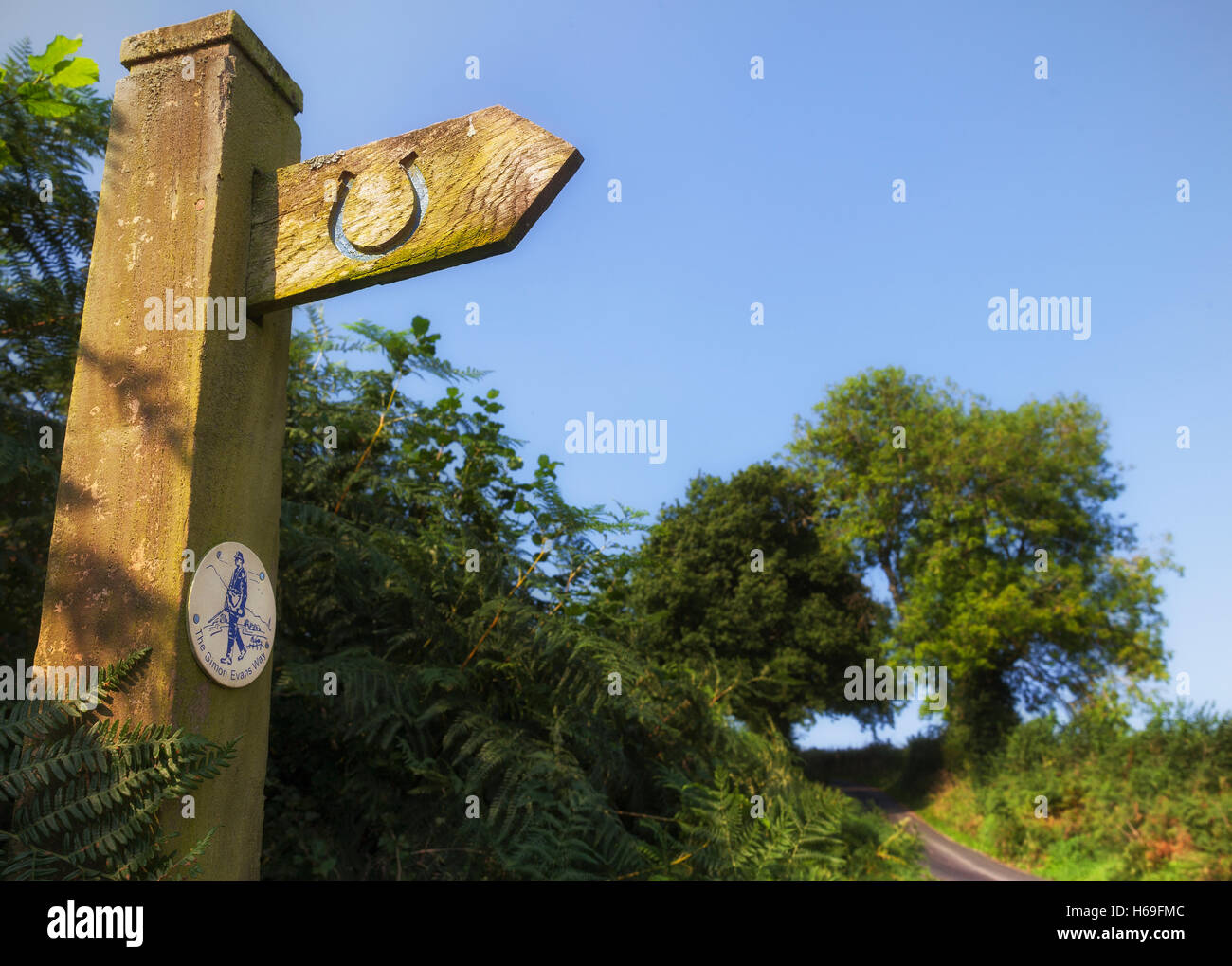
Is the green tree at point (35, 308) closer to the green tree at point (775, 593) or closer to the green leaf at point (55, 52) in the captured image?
the green leaf at point (55, 52)

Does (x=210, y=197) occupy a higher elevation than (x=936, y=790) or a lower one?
higher

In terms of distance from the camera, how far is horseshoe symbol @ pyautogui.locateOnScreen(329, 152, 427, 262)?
186cm

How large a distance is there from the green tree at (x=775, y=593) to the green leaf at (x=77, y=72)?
70.1 ft

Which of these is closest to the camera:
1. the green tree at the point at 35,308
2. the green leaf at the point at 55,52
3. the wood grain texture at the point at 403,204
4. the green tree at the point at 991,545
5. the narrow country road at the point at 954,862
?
the wood grain texture at the point at 403,204

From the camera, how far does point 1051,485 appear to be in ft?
77.0

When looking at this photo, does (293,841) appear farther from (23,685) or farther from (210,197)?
(210,197)

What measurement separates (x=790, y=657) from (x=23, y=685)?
76.7 feet

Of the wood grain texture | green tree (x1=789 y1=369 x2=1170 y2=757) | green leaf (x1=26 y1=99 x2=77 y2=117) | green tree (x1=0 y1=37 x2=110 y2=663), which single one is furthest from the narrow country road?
green leaf (x1=26 y1=99 x2=77 y2=117)

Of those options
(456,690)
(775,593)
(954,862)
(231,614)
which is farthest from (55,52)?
(775,593)

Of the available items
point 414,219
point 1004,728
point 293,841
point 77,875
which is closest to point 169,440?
point 414,219

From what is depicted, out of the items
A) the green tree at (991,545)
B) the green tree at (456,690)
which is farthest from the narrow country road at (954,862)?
the green tree at (456,690)

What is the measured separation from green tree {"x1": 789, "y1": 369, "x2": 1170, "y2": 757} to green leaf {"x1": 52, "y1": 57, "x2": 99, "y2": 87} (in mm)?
22701

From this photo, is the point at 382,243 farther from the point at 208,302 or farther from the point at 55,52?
the point at 55,52

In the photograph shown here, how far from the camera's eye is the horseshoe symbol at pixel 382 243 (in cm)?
186
